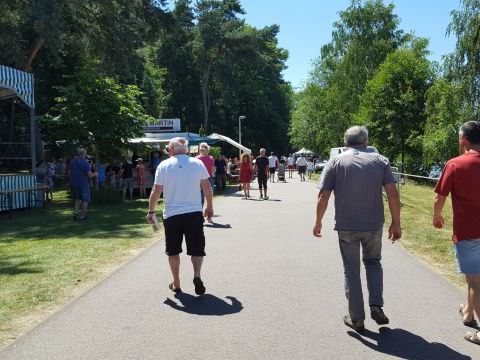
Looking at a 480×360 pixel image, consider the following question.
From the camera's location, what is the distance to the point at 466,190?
4.69 metres

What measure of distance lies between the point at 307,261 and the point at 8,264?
452 cm

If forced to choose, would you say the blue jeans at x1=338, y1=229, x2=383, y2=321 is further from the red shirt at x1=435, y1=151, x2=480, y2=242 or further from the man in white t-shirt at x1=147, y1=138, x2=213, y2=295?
the man in white t-shirt at x1=147, y1=138, x2=213, y2=295

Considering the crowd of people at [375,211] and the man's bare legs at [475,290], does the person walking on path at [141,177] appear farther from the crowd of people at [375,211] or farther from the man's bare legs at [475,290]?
the man's bare legs at [475,290]

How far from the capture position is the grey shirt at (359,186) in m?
4.97

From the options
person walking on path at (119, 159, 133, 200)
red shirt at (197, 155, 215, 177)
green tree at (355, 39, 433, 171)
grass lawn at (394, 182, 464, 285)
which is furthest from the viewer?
green tree at (355, 39, 433, 171)

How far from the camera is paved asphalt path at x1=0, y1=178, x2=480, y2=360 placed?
4.51 meters

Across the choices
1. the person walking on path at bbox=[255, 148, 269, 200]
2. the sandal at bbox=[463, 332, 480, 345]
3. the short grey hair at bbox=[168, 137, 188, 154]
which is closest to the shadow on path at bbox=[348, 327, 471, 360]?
the sandal at bbox=[463, 332, 480, 345]

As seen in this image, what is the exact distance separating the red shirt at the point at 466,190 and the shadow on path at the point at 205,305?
228cm

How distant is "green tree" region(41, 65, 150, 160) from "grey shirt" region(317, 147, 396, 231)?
15.8m

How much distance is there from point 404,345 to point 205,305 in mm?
2126

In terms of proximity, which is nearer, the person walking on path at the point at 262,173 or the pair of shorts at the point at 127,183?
the person walking on path at the point at 262,173

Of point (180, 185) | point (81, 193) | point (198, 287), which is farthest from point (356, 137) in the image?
point (81, 193)

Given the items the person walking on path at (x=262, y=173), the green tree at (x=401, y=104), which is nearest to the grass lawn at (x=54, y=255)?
the person walking on path at (x=262, y=173)

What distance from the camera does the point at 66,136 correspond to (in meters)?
20.1
